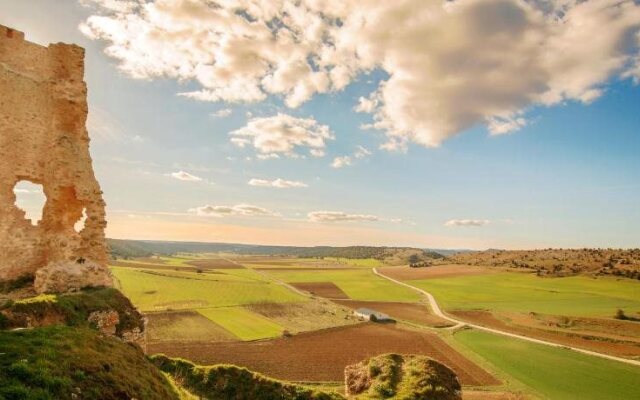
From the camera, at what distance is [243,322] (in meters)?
46.8

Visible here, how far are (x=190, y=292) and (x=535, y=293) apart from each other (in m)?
61.7

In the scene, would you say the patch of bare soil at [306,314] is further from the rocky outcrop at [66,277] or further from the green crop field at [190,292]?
the rocky outcrop at [66,277]

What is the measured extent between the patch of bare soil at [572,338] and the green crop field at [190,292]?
30.1m

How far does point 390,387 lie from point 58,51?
14.8 metres

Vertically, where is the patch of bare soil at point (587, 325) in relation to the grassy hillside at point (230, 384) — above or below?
below

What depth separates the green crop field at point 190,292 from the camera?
5567cm

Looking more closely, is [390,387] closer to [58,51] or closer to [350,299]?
[58,51]

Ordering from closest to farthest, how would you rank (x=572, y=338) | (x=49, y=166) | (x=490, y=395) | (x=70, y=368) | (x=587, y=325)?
Result: (x=70, y=368) → (x=49, y=166) → (x=490, y=395) → (x=572, y=338) → (x=587, y=325)

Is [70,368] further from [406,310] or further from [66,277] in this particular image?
[406,310]

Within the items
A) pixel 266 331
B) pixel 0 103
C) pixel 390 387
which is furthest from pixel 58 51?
pixel 266 331

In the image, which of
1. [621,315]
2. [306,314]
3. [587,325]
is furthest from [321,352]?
[621,315]

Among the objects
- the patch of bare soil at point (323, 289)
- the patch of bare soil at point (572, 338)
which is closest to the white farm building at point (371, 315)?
the patch of bare soil at point (572, 338)

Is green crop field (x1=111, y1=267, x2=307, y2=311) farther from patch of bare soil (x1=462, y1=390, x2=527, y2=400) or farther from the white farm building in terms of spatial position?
patch of bare soil (x1=462, y1=390, x2=527, y2=400)

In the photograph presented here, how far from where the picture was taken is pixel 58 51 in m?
12.8
